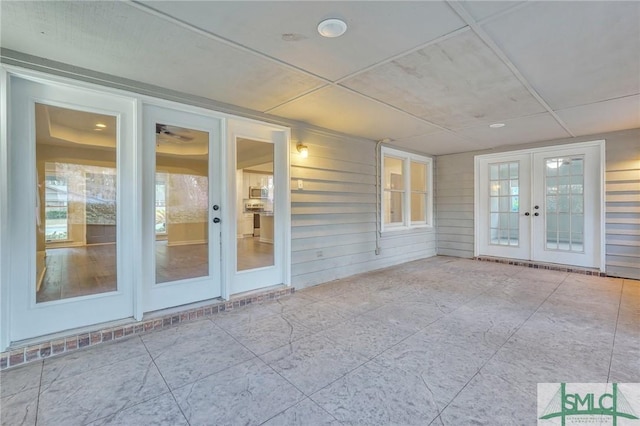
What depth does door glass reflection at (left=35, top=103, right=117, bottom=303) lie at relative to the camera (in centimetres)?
245

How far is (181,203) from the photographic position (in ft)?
10.3

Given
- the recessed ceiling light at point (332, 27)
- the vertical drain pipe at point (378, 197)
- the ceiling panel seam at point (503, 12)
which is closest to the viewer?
Result: the ceiling panel seam at point (503, 12)

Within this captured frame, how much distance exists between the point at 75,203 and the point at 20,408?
5.20 ft

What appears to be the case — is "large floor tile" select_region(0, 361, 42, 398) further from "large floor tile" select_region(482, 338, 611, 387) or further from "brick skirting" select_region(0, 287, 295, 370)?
"large floor tile" select_region(482, 338, 611, 387)

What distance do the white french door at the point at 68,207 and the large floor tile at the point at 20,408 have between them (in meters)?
0.68

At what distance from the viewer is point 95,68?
248 centimetres

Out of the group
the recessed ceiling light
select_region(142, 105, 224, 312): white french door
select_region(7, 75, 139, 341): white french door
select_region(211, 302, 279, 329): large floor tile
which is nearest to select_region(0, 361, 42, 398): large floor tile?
select_region(7, 75, 139, 341): white french door

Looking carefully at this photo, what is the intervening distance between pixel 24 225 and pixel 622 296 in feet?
20.7

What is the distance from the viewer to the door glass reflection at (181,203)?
9.87 ft

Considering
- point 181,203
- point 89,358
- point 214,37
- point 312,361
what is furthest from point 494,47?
point 89,358

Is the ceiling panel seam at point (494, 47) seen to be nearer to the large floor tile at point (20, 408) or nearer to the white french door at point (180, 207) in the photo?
the white french door at point (180, 207)

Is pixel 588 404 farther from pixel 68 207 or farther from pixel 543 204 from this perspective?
pixel 543 204

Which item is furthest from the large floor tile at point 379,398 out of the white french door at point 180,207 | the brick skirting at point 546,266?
the brick skirting at point 546,266

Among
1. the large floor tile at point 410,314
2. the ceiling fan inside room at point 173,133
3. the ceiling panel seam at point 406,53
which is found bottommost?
the large floor tile at point 410,314
